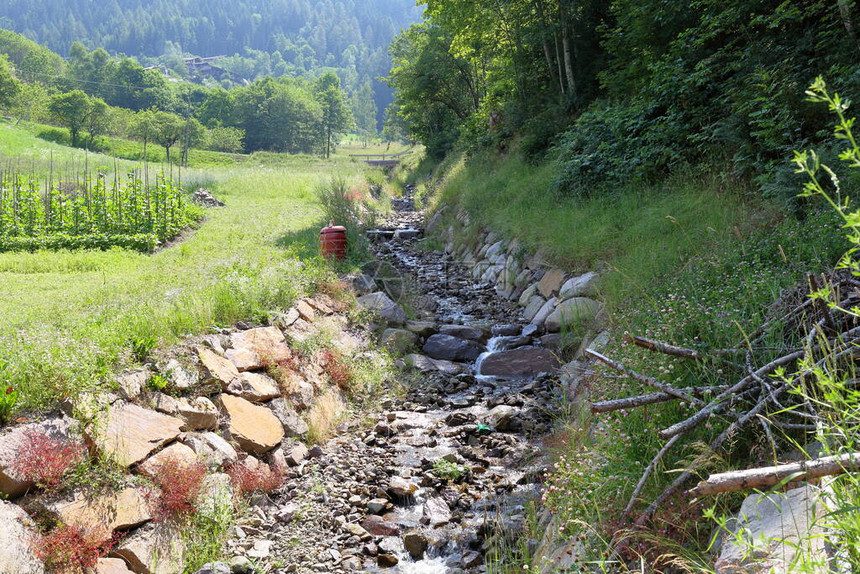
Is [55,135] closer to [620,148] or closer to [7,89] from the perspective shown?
[7,89]

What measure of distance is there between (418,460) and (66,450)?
279cm

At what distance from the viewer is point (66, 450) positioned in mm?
3650

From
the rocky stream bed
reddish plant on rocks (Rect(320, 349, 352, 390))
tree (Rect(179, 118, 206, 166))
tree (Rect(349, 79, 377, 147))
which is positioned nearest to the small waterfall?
the rocky stream bed

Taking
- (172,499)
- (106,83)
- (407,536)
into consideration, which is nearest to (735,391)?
(407,536)

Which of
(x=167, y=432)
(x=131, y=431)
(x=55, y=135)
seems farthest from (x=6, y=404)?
(x=55, y=135)

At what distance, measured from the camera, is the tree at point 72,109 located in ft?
177

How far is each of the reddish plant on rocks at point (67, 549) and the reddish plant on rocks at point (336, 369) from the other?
128 inches

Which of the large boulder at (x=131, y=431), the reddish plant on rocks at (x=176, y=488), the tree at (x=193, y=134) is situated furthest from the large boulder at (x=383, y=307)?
the tree at (x=193, y=134)

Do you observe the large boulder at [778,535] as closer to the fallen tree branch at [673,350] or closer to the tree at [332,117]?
the fallen tree branch at [673,350]

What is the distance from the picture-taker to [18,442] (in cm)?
354

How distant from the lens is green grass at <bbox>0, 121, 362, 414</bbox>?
4.09 metres

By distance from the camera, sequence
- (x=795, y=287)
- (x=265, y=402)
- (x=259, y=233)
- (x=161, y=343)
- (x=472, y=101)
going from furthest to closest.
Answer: (x=472, y=101) → (x=259, y=233) → (x=265, y=402) → (x=161, y=343) → (x=795, y=287)

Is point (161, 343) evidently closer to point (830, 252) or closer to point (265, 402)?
point (265, 402)

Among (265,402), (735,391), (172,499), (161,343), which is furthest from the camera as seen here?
(265,402)
